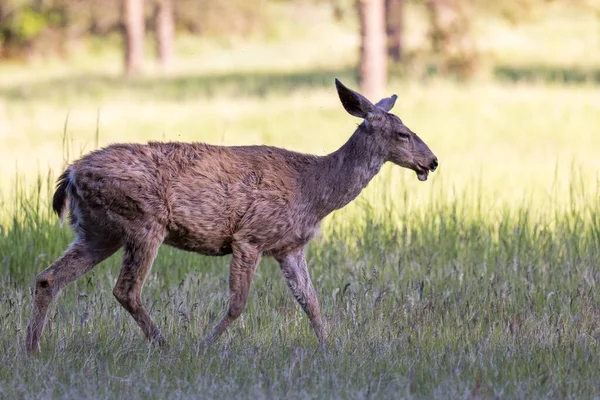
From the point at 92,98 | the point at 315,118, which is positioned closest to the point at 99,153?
the point at 315,118

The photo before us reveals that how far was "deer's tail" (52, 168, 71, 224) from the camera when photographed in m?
6.33

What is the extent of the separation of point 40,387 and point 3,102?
24.5 metres

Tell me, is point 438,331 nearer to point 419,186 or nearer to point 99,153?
point 99,153

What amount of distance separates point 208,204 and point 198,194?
3.4 inches

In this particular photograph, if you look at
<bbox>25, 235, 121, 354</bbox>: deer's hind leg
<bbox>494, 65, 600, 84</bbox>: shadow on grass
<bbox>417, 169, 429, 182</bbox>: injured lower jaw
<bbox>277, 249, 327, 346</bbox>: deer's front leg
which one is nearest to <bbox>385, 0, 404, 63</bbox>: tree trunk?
<bbox>494, 65, 600, 84</bbox>: shadow on grass

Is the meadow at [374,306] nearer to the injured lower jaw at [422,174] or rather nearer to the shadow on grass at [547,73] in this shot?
the injured lower jaw at [422,174]

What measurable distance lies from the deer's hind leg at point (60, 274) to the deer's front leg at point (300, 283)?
1.11 m

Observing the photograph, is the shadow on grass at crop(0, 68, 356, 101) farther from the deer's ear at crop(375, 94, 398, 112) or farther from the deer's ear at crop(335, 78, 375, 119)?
the deer's ear at crop(335, 78, 375, 119)

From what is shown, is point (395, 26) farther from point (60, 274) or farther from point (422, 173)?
point (60, 274)

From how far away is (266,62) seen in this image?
→ 4631 centimetres

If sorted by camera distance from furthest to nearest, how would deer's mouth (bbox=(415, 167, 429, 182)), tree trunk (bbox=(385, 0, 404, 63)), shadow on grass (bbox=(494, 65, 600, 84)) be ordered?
1. tree trunk (bbox=(385, 0, 404, 63))
2. shadow on grass (bbox=(494, 65, 600, 84))
3. deer's mouth (bbox=(415, 167, 429, 182))

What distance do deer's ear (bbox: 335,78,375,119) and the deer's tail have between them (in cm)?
180

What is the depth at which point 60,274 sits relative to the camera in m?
6.38

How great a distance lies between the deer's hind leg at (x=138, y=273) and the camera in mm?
6254
